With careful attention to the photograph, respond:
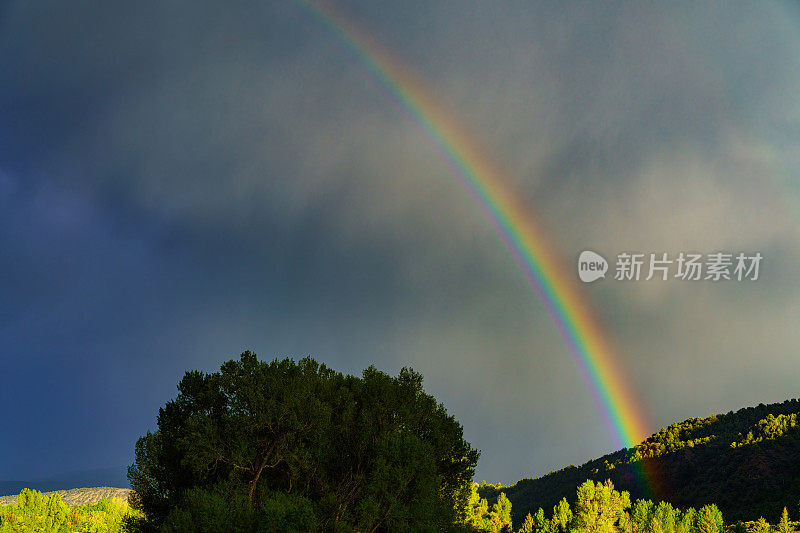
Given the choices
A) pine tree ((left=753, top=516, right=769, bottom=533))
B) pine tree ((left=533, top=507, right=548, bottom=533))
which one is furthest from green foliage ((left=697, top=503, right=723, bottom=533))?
pine tree ((left=533, top=507, right=548, bottom=533))

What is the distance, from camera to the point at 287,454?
92.6ft

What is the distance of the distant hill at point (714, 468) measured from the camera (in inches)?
4067

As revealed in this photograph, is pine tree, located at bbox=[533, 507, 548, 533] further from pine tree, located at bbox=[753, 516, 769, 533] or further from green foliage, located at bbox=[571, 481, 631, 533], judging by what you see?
pine tree, located at bbox=[753, 516, 769, 533]

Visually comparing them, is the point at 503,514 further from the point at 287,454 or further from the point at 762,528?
the point at 287,454

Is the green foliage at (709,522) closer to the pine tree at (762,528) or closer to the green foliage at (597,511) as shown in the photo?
the pine tree at (762,528)

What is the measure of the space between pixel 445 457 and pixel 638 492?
111 metres

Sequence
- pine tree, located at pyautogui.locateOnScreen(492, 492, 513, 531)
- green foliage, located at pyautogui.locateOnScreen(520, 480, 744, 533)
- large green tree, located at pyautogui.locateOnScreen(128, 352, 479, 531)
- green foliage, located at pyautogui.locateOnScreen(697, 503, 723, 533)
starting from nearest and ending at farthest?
large green tree, located at pyautogui.locateOnScreen(128, 352, 479, 531), green foliage, located at pyautogui.locateOnScreen(697, 503, 723, 533), green foliage, located at pyautogui.locateOnScreen(520, 480, 744, 533), pine tree, located at pyautogui.locateOnScreen(492, 492, 513, 531)

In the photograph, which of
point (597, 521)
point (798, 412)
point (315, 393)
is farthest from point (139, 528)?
point (798, 412)

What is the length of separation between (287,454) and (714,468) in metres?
130

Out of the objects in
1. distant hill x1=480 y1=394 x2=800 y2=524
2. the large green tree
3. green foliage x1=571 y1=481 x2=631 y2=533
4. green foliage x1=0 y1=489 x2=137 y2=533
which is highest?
distant hill x1=480 y1=394 x2=800 y2=524

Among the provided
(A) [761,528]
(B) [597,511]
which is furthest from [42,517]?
(A) [761,528]

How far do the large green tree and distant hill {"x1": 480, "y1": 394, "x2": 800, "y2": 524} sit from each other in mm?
91658

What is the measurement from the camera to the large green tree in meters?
27.4

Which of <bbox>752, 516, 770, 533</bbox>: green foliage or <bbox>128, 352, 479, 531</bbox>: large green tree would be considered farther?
<bbox>752, 516, 770, 533</bbox>: green foliage
